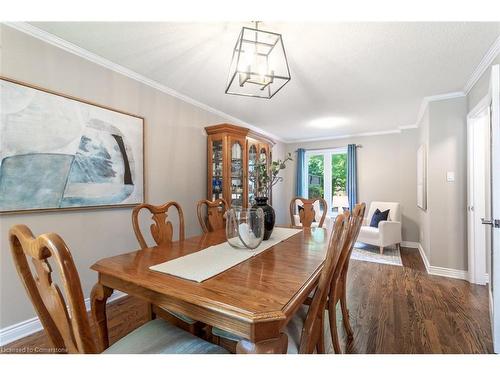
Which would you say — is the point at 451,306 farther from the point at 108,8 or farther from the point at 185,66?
the point at 108,8

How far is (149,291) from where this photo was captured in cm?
98

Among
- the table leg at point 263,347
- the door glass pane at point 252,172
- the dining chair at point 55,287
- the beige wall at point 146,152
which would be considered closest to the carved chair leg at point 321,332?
the table leg at point 263,347

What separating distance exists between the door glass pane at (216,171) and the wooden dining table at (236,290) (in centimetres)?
195

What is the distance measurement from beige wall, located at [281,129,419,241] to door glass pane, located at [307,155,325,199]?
1.54 feet

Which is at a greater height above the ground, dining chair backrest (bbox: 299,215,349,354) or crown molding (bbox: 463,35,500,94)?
crown molding (bbox: 463,35,500,94)

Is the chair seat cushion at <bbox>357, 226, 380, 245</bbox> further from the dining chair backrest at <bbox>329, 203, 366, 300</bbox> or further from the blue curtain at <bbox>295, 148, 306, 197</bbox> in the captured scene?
the dining chair backrest at <bbox>329, 203, 366, 300</bbox>

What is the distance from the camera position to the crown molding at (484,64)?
195 cm

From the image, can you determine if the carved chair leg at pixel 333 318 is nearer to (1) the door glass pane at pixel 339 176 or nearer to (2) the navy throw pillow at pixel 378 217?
(2) the navy throw pillow at pixel 378 217

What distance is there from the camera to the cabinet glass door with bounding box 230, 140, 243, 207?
11.1ft

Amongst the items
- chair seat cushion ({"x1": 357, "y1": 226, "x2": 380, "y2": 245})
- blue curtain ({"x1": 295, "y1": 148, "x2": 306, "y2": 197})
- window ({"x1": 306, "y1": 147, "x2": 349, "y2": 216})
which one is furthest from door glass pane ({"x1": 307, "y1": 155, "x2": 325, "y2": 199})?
chair seat cushion ({"x1": 357, "y1": 226, "x2": 380, "y2": 245})

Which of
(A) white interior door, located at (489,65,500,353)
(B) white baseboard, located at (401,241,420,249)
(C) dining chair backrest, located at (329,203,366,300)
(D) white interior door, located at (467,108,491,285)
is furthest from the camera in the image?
(B) white baseboard, located at (401,241,420,249)

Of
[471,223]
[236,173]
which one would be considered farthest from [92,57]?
[471,223]

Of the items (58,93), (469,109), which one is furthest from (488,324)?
(58,93)

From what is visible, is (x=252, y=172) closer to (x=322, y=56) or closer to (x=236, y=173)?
(x=236, y=173)
